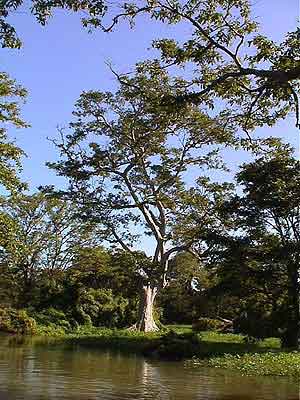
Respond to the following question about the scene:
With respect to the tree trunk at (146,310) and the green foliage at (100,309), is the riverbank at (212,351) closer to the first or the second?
the tree trunk at (146,310)

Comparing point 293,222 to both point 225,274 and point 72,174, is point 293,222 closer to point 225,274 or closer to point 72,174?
point 225,274

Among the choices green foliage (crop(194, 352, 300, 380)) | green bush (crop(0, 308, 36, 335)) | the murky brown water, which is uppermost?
green bush (crop(0, 308, 36, 335))

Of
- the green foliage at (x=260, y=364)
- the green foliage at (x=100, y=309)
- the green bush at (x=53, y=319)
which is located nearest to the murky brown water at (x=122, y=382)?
the green foliage at (x=260, y=364)

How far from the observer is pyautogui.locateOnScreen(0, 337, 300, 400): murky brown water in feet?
37.0

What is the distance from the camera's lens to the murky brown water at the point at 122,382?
11.3 meters

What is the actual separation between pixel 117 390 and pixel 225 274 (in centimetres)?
1263

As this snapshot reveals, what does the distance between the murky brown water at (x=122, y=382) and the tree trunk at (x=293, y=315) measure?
614 centimetres

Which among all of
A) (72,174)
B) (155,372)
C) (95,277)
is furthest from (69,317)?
(155,372)

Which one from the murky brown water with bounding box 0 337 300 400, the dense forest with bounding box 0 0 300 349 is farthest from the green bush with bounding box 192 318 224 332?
the murky brown water with bounding box 0 337 300 400

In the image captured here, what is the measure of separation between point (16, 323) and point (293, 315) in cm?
1836

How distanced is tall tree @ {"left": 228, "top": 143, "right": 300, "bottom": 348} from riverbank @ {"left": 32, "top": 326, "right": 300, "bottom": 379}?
2498 mm

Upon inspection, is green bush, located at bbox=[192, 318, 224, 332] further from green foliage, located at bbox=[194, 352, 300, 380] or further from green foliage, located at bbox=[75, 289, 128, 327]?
green foliage, located at bbox=[194, 352, 300, 380]

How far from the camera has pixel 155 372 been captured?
16.2 m

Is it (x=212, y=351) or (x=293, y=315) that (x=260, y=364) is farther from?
(x=293, y=315)
